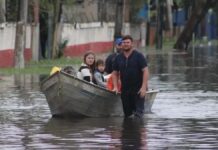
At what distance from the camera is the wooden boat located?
17953mm

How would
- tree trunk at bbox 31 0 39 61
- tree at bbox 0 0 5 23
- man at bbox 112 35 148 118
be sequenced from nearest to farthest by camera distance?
man at bbox 112 35 148 118 < tree at bbox 0 0 5 23 < tree trunk at bbox 31 0 39 61

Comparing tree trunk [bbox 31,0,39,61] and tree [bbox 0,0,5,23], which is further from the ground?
tree [bbox 0,0,5,23]

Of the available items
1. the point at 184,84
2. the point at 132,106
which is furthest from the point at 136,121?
the point at 184,84

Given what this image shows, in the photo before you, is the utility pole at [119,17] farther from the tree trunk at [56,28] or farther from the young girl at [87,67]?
the young girl at [87,67]

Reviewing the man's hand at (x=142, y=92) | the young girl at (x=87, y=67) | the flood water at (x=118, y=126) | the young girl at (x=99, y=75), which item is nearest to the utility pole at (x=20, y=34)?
the flood water at (x=118, y=126)

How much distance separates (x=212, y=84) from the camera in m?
28.8

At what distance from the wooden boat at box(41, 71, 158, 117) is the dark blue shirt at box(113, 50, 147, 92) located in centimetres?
44

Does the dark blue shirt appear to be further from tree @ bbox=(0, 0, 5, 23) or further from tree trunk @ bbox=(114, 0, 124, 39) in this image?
tree trunk @ bbox=(114, 0, 124, 39)

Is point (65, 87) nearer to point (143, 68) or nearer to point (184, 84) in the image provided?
point (143, 68)

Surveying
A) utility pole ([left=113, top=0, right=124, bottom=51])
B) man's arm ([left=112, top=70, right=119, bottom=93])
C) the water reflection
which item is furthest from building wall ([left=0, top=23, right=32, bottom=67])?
the water reflection

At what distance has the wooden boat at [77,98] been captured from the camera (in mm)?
17953

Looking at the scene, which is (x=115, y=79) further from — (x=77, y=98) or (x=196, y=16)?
(x=196, y=16)

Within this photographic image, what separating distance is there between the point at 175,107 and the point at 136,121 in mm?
3323

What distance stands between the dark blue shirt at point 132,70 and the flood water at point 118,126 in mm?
702
